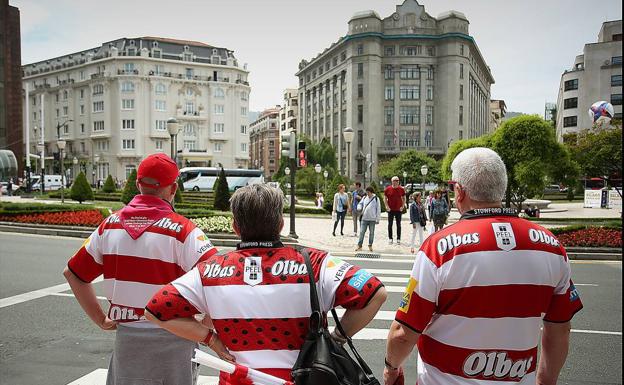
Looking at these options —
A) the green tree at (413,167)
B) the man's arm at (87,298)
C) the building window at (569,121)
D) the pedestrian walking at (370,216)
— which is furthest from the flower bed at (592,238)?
the building window at (569,121)

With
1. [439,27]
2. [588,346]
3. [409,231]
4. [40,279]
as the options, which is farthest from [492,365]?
[439,27]

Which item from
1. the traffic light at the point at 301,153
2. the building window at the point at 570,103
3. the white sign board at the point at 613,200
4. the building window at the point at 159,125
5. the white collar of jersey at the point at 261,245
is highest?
the building window at the point at 570,103

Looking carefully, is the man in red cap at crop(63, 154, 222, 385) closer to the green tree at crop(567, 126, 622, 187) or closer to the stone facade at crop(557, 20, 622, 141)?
the green tree at crop(567, 126, 622, 187)

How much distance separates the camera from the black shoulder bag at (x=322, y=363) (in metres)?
1.89

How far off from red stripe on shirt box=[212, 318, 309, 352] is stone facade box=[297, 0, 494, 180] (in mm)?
83214

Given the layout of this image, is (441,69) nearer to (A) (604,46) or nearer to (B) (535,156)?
(A) (604,46)

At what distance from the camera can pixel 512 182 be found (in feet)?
90.5

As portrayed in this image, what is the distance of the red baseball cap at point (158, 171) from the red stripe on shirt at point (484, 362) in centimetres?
183

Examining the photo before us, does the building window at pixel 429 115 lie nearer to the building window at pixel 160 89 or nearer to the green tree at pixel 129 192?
the building window at pixel 160 89

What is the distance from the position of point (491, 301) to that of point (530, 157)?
92.0ft

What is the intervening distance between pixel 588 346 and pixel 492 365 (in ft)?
14.7

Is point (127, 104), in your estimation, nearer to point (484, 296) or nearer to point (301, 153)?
point (301, 153)

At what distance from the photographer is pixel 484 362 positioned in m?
2.26

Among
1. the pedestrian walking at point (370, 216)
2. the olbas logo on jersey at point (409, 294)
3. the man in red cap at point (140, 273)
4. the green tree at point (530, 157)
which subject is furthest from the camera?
the green tree at point (530, 157)
